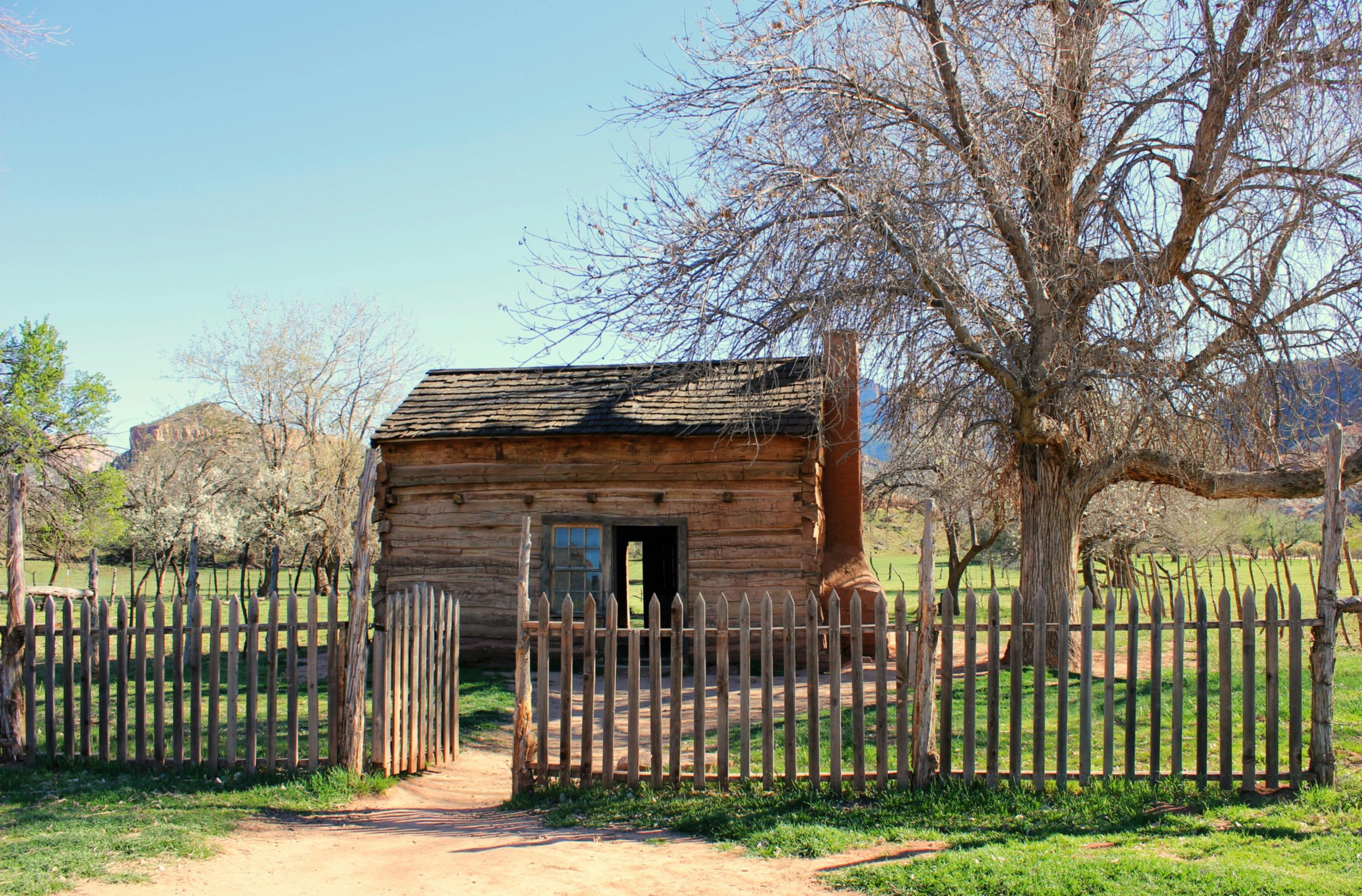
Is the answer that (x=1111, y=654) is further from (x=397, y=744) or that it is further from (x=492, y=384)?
(x=492, y=384)

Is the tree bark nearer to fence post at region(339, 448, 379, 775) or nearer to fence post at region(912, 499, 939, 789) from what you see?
fence post at region(339, 448, 379, 775)

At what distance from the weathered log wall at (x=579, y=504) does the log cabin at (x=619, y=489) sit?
2cm

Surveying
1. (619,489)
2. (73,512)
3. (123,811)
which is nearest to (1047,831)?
(123,811)

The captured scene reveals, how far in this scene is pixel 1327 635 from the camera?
6258 millimetres

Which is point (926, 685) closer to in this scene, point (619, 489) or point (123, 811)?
point (123, 811)

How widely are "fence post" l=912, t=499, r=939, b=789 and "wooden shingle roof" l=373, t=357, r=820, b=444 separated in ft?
19.5

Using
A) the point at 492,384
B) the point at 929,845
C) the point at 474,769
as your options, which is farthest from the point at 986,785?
the point at 492,384

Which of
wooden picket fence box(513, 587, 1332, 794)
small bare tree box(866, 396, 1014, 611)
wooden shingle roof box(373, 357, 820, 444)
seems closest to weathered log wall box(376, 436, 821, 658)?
wooden shingle roof box(373, 357, 820, 444)

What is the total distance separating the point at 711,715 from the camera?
10484 millimetres

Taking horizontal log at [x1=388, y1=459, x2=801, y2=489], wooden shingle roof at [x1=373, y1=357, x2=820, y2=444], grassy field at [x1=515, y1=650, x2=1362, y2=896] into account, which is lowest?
grassy field at [x1=515, y1=650, x2=1362, y2=896]

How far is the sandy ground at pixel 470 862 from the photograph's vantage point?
493 centimetres

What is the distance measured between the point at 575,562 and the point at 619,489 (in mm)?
1322

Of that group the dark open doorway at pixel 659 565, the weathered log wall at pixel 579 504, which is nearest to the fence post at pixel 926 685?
the weathered log wall at pixel 579 504

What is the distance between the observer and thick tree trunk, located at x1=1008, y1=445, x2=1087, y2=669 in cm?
1216
